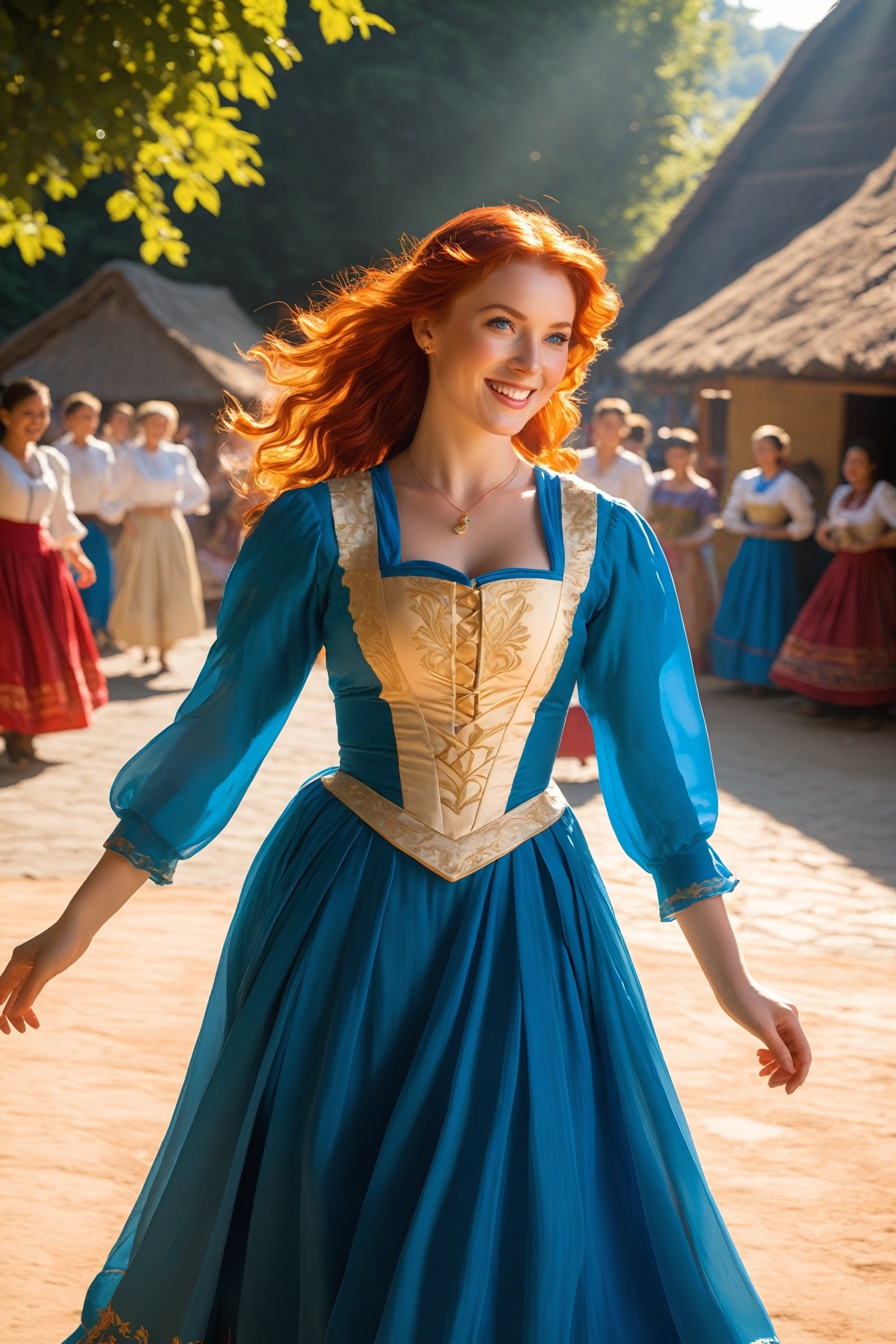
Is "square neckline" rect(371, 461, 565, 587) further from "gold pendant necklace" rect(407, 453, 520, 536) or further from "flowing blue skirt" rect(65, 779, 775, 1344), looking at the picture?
"flowing blue skirt" rect(65, 779, 775, 1344)

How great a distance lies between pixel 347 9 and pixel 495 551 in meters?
4.32

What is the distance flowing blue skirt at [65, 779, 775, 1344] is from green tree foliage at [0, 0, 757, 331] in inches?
824

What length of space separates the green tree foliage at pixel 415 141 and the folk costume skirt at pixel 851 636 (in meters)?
14.0

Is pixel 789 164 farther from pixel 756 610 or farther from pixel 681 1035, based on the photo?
pixel 681 1035

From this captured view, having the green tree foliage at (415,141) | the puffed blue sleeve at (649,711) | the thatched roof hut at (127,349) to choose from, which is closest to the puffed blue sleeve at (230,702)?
the puffed blue sleeve at (649,711)

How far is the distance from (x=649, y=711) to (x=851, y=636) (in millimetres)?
7410

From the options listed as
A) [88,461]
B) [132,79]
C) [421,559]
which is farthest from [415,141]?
[421,559]

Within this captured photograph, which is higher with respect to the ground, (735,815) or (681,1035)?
(681,1035)

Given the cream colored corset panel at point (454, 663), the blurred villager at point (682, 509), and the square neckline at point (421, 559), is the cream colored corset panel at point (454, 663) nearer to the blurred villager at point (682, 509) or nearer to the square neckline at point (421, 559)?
the square neckline at point (421, 559)

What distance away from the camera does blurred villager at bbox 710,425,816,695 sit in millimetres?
10172

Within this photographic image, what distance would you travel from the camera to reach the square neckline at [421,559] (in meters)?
2.20

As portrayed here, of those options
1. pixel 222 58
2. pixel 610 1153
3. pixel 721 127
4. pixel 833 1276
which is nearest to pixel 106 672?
pixel 222 58

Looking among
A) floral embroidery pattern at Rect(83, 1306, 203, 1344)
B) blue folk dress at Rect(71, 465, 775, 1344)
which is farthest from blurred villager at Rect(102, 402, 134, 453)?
floral embroidery pattern at Rect(83, 1306, 203, 1344)

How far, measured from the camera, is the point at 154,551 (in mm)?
10508
